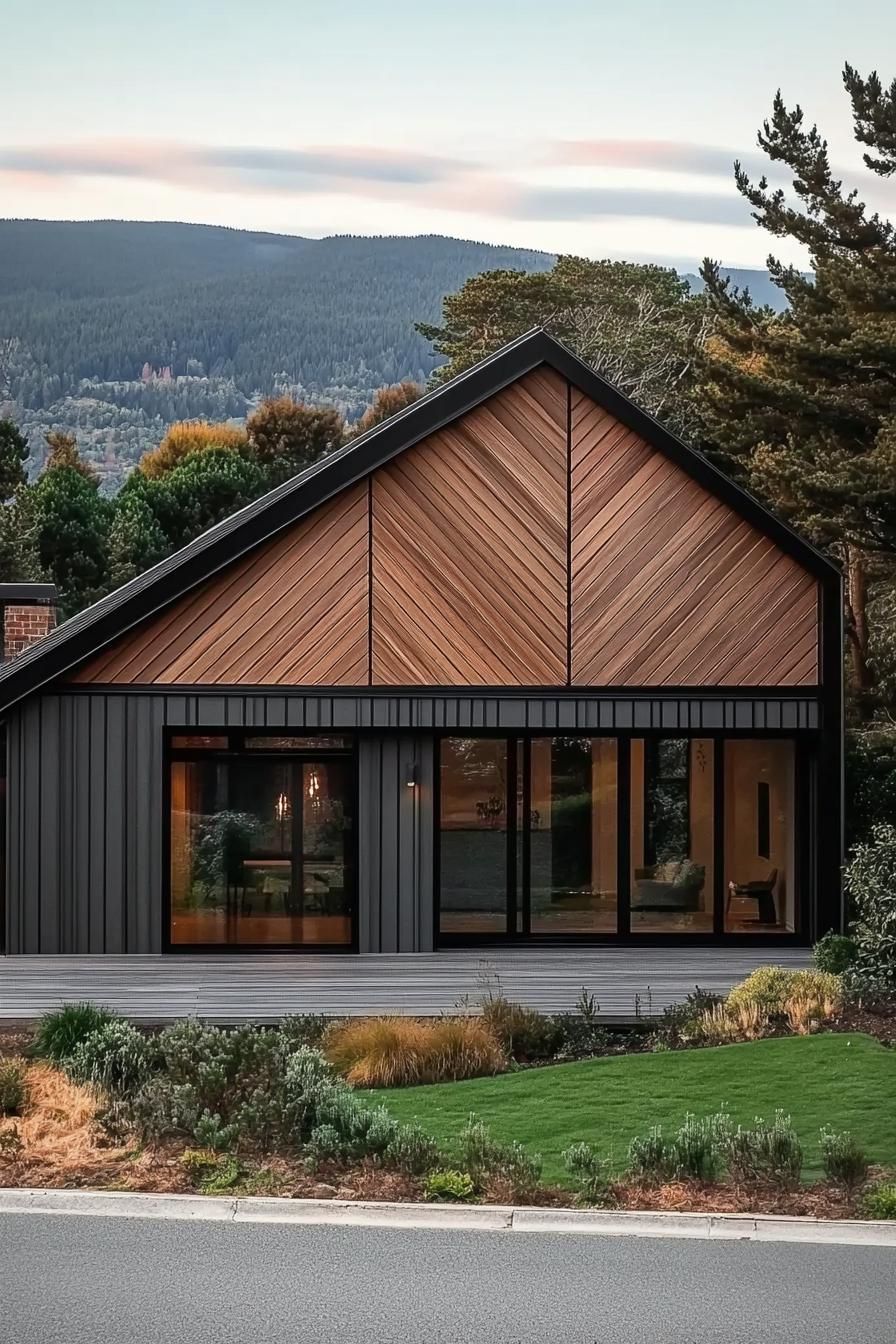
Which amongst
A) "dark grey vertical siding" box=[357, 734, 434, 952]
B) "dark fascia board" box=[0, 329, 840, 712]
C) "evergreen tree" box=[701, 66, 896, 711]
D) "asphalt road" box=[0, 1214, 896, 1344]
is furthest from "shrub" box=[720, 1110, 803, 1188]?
"evergreen tree" box=[701, 66, 896, 711]

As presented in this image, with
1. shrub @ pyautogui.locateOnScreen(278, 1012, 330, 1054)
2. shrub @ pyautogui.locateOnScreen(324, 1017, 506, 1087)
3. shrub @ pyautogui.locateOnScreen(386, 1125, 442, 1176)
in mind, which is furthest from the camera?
shrub @ pyautogui.locateOnScreen(278, 1012, 330, 1054)

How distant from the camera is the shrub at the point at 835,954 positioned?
583 inches

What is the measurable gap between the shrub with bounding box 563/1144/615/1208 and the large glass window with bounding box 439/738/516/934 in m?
8.55

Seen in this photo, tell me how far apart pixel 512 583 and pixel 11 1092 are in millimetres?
8846

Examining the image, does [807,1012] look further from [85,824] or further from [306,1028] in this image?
[85,824]

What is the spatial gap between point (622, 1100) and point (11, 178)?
85.9m

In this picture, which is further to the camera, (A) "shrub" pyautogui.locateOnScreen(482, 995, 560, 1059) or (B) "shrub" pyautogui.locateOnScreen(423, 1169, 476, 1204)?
(A) "shrub" pyautogui.locateOnScreen(482, 995, 560, 1059)

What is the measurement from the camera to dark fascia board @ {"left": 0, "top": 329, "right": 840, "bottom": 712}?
53.6 feet

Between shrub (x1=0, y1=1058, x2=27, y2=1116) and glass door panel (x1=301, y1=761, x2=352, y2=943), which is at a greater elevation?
glass door panel (x1=301, y1=761, x2=352, y2=943)

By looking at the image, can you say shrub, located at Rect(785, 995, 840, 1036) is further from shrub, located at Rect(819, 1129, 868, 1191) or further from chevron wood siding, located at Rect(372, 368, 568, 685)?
chevron wood siding, located at Rect(372, 368, 568, 685)

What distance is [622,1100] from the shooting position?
10.2m

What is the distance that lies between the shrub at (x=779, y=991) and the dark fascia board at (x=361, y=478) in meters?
4.98

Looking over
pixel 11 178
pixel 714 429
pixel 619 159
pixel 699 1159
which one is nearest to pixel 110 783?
pixel 699 1159

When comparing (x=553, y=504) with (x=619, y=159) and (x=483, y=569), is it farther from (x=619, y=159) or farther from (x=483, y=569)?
(x=619, y=159)
